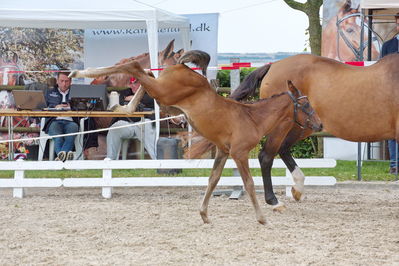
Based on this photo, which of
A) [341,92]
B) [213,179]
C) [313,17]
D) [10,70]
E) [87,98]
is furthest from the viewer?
[313,17]

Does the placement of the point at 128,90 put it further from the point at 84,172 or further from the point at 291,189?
the point at 291,189

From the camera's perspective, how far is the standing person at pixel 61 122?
1192 centimetres

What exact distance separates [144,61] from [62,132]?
2.53 m

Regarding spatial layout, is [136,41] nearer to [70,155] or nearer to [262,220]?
[70,155]

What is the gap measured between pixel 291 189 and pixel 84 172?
14.7 feet

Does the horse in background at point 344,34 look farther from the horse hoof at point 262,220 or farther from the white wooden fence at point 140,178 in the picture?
the horse hoof at point 262,220

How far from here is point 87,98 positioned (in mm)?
11617

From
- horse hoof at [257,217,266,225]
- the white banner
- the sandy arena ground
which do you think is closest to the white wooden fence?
the sandy arena ground

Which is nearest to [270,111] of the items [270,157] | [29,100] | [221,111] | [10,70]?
[221,111]

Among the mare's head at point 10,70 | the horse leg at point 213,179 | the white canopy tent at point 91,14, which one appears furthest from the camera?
the mare's head at point 10,70

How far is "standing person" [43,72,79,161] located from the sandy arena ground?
280cm

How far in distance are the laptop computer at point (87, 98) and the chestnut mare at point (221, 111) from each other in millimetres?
5392

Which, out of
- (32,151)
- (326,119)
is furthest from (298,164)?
(32,151)

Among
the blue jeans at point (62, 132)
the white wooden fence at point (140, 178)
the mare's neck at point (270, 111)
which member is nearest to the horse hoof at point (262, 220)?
the mare's neck at point (270, 111)
